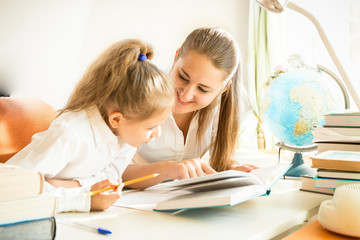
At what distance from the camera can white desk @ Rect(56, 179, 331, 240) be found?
594mm

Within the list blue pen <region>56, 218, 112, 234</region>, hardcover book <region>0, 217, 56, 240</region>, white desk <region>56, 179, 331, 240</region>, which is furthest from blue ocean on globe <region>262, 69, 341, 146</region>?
hardcover book <region>0, 217, 56, 240</region>

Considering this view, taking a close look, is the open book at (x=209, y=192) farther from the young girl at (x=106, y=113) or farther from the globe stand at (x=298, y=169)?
the globe stand at (x=298, y=169)

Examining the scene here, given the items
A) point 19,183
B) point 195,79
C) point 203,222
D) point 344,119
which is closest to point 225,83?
point 195,79

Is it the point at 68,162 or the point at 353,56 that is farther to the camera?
the point at 353,56

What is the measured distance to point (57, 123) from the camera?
0.91 m

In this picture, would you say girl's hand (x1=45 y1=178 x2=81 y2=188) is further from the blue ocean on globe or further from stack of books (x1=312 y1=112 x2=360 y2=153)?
the blue ocean on globe

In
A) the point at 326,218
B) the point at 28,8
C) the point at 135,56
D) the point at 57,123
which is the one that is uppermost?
the point at 28,8

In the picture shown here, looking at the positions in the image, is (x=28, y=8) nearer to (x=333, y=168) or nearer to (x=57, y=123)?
(x=57, y=123)

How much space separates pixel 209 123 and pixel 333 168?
0.67 metres

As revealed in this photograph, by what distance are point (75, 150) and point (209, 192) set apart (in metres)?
0.35

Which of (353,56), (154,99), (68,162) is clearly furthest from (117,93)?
(353,56)

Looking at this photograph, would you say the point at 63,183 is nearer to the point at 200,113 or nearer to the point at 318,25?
the point at 200,113

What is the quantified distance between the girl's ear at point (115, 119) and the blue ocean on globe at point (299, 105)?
0.68 m

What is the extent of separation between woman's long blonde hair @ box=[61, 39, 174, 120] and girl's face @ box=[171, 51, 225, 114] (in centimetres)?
17
